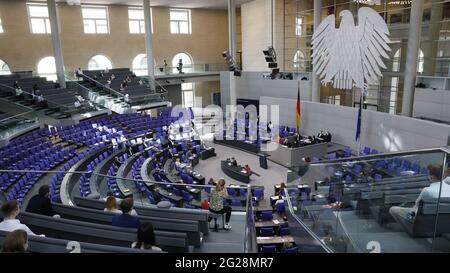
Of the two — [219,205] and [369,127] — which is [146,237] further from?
[369,127]

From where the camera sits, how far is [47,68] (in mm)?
26016

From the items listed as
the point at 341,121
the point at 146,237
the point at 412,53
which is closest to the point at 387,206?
the point at 146,237

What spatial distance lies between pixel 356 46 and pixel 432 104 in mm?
4296

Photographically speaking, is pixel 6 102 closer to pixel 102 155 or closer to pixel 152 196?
pixel 102 155

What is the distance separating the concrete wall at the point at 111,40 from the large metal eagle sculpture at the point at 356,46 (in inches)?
696

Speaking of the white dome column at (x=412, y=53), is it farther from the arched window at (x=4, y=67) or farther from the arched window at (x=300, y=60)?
the arched window at (x=4, y=67)

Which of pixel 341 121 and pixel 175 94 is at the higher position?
pixel 175 94

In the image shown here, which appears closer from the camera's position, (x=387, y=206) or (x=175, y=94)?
(x=387, y=206)

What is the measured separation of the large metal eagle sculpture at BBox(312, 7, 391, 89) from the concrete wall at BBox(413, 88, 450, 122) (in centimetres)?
212

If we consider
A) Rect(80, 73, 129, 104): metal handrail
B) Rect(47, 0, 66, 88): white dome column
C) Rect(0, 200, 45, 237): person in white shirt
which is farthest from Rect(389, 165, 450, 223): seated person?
Rect(47, 0, 66, 88): white dome column

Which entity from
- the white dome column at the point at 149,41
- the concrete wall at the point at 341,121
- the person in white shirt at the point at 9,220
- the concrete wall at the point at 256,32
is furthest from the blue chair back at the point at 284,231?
the concrete wall at the point at 256,32

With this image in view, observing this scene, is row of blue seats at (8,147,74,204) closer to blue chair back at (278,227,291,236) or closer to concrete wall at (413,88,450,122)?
blue chair back at (278,227,291,236)

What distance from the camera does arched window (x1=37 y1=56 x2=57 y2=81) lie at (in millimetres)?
25609

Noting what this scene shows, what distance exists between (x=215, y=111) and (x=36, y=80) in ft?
50.6
